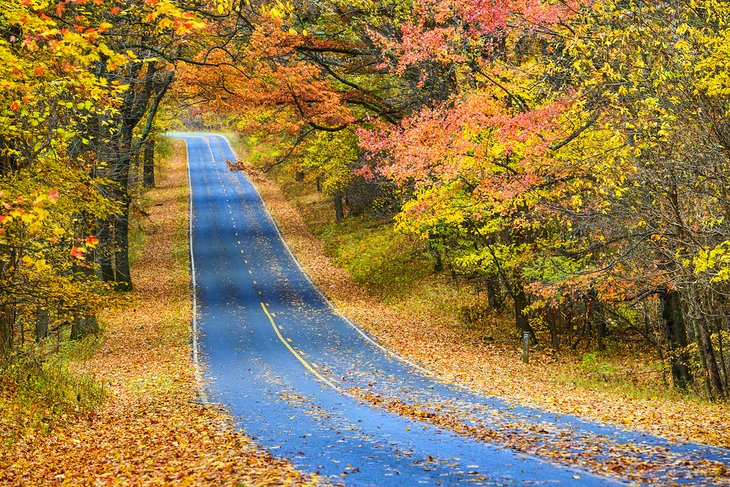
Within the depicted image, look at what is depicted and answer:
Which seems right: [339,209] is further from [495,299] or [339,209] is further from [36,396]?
[36,396]

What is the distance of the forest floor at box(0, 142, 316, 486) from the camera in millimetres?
9453

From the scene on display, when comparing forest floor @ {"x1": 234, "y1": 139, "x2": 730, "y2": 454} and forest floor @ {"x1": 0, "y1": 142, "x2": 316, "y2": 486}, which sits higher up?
forest floor @ {"x1": 0, "y1": 142, "x2": 316, "y2": 486}

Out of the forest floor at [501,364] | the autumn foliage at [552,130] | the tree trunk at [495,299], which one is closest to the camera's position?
the autumn foliage at [552,130]

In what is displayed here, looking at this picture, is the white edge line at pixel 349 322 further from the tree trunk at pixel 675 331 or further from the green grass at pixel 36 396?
the green grass at pixel 36 396

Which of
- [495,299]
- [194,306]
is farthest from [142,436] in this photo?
[194,306]

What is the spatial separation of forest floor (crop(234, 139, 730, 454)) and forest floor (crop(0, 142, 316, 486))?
6.44 metres

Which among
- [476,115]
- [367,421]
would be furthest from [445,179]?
[367,421]

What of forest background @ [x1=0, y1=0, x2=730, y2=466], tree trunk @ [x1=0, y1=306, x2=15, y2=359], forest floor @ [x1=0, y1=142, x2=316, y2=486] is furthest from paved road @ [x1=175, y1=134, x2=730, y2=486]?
tree trunk @ [x1=0, y1=306, x2=15, y2=359]

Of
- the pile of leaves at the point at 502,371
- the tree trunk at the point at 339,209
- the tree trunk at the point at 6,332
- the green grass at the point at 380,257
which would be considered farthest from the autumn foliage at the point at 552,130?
the tree trunk at the point at 339,209

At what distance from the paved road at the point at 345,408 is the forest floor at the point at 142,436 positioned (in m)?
0.66

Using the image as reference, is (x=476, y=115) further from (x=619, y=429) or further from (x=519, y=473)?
(x=519, y=473)

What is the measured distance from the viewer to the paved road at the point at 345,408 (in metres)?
9.53

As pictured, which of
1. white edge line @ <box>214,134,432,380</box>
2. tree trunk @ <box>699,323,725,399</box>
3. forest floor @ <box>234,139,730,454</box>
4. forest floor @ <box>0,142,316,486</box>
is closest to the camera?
forest floor @ <box>0,142,316,486</box>

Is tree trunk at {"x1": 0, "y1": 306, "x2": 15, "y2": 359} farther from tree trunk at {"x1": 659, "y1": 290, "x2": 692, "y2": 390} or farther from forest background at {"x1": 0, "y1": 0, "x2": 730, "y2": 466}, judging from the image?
tree trunk at {"x1": 659, "y1": 290, "x2": 692, "y2": 390}
